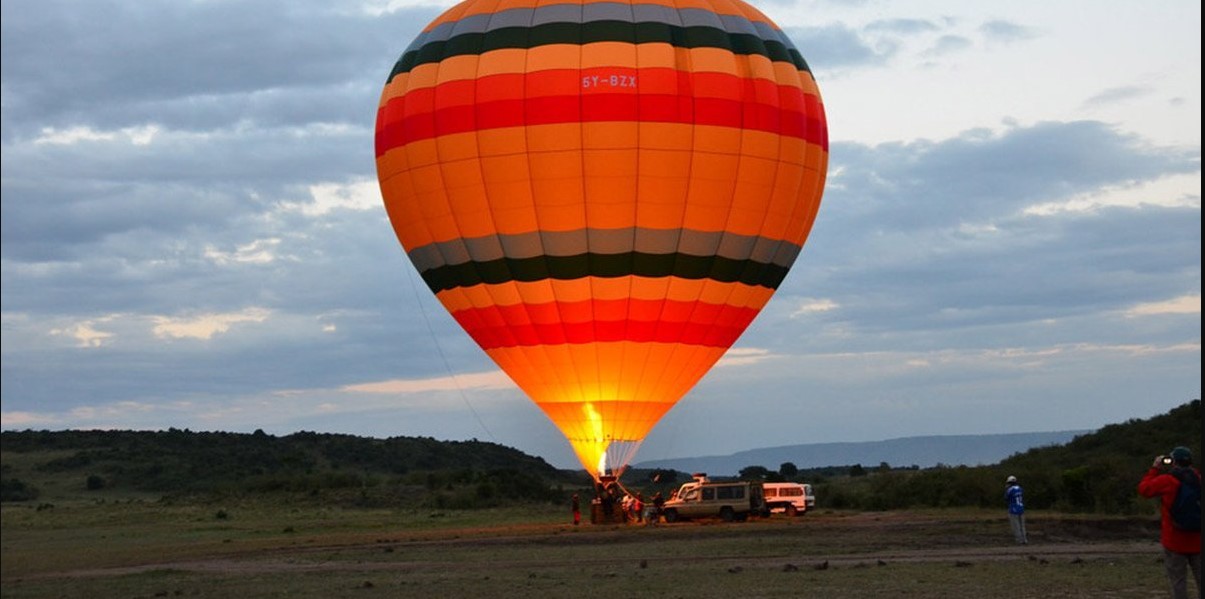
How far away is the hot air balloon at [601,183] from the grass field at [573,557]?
19.1ft

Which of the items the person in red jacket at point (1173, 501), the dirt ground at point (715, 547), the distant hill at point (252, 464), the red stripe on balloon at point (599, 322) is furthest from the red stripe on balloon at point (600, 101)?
the person in red jacket at point (1173, 501)

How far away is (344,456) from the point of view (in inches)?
4508

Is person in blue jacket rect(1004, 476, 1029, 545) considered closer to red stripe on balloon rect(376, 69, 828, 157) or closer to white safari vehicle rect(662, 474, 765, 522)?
red stripe on balloon rect(376, 69, 828, 157)

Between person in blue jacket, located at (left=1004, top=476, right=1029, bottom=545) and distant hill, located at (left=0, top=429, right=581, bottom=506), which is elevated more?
distant hill, located at (left=0, top=429, right=581, bottom=506)

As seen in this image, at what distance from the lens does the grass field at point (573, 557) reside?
24484 millimetres

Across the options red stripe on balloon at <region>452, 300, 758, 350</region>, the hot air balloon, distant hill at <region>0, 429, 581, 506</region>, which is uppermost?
the hot air balloon

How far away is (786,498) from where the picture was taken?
60094 millimetres

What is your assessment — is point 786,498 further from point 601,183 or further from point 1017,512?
point 1017,512

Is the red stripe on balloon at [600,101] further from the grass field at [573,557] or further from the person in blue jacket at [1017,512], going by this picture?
the person in blue jacket at [1017,512]

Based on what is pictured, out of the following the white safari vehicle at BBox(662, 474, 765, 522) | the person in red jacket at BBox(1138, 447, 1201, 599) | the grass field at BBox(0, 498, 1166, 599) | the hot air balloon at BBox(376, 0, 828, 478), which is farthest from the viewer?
the white safari vehicle at BBox(662, 474, 765, 522)

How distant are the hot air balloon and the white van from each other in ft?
44.9

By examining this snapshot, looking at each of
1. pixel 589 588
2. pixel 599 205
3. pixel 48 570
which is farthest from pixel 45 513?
pixel 599 205

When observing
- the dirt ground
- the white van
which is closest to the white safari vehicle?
the white van

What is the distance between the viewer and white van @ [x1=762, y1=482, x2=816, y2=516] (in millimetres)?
59750
